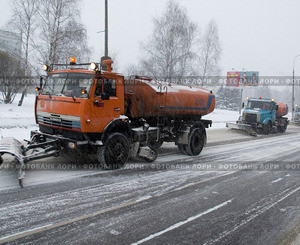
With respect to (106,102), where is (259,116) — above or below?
below

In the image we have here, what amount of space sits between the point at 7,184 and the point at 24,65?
1891 centimetres

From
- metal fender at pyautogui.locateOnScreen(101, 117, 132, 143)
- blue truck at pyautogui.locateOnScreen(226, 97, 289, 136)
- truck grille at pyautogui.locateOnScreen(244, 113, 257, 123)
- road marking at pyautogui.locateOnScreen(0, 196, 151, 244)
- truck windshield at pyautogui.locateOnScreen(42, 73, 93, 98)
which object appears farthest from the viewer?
truck grille at pyautogui.locateOnScreen(244, 113, 257, 123)

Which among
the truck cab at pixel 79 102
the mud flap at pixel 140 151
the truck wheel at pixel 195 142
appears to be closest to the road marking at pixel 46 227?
the truck cab at pixel 79 102

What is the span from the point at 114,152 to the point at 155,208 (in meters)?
2.64

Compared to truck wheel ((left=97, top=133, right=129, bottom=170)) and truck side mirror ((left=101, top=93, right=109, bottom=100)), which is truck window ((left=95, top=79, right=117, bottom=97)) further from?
truck wheel ((left=97, top=133, right=129, bottom=170))

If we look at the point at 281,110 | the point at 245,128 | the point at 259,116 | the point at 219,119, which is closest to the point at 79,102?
the point at 245,128

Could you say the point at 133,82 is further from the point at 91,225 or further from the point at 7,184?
the point at 91,225

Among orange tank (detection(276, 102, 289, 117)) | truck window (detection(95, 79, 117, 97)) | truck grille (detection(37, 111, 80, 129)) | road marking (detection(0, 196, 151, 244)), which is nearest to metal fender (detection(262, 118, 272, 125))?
orange tank (detection(276, 102, 289, 117))

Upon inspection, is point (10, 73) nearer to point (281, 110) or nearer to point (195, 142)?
point (195, 142)

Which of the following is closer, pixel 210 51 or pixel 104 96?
pixel 104 96

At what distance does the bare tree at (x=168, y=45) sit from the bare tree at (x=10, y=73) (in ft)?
37.8

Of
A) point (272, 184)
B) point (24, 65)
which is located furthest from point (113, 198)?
point (24, 65)

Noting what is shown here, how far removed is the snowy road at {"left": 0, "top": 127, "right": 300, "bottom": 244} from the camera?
384 centimetres

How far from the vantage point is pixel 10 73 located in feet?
73.7
